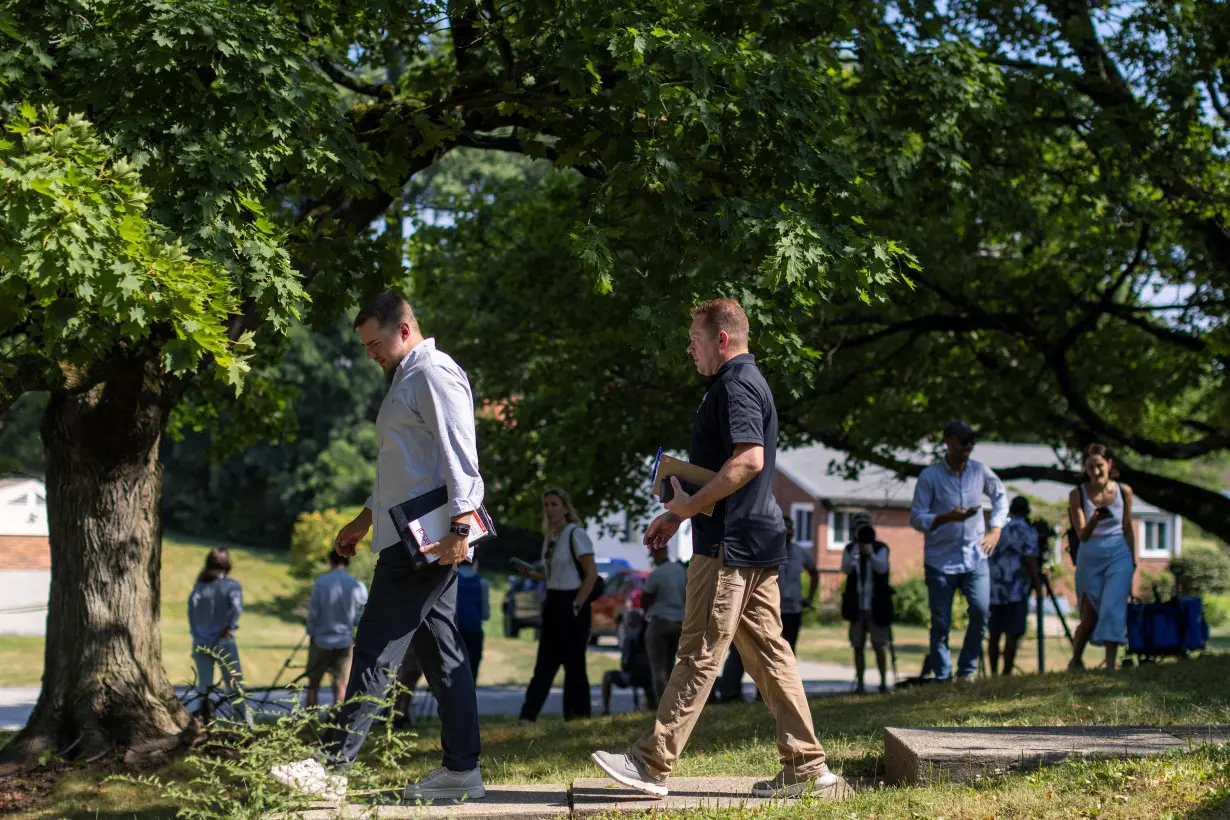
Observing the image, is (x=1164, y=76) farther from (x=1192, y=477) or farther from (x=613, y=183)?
(x=1192, y=477)

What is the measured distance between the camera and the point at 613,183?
8.52 metres

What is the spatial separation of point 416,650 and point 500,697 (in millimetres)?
13560

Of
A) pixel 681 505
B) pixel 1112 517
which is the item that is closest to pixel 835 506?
pixel 1112 517

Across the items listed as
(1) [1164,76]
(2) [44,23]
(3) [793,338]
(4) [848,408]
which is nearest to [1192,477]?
(4) [848,408]

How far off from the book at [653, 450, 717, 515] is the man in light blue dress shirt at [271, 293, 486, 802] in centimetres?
70

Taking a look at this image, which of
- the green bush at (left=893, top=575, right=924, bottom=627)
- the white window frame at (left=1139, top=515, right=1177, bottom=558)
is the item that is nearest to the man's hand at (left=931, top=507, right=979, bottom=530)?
the green bush at (left=893, top=575, right=924, bottom=627)

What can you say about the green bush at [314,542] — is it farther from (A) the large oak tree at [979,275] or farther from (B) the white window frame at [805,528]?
(A) the large oak tree at [979,275]

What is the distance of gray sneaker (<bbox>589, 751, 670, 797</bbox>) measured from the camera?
16.2ft

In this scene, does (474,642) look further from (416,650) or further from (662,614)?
(416,650)

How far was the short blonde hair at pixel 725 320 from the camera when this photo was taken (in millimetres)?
5207

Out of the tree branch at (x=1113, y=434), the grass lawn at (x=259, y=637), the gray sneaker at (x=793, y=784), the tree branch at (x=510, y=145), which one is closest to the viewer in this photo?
the gray sneaker at (x=793, y=784)

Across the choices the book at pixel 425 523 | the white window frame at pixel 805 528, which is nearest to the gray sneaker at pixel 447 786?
the book at pixel 425 523

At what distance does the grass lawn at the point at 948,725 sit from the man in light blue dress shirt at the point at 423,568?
23 cm

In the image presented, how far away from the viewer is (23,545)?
34281 mm
